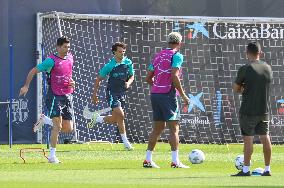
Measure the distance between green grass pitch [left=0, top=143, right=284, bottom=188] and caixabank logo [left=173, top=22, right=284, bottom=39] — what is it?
4725mm

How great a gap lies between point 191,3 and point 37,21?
4044mm

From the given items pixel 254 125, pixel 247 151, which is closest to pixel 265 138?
pixel 254 125

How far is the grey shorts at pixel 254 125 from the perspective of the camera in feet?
47.1

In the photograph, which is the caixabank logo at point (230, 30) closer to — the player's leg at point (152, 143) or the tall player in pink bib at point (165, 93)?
the tall player in pink bib at point (165, 93)

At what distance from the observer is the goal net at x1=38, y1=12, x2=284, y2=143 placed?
1056 inches

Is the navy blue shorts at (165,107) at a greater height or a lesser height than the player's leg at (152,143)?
greater

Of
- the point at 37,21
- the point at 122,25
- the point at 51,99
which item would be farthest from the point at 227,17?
the point at 51,99

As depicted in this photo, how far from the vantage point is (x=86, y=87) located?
88.6 feet

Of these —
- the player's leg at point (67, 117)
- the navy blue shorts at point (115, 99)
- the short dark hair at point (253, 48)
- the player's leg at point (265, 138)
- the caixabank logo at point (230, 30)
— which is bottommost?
the player's leg at point (265, 138)

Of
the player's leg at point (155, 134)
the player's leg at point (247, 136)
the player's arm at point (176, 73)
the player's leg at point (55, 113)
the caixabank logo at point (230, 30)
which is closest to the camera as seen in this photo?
the player's leg at point (247, 136)

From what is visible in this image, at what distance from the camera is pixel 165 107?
16438 millimetres

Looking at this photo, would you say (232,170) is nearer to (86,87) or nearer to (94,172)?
(94,172)

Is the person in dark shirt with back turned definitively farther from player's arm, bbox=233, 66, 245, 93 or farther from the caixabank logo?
the caixabank logo

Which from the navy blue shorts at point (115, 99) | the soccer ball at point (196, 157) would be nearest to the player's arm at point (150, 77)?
the soccer ball at point (196, 157)
